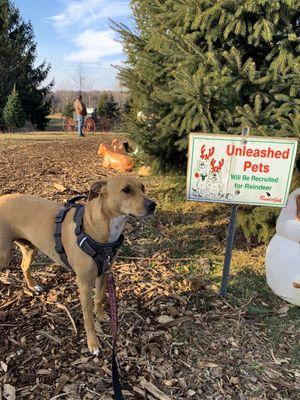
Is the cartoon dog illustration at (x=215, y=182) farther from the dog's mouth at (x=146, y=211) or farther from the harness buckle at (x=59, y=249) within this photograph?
the harness buckle at (x=59, y=249)

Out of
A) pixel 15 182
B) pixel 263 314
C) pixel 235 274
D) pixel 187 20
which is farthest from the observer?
pixel 15 182

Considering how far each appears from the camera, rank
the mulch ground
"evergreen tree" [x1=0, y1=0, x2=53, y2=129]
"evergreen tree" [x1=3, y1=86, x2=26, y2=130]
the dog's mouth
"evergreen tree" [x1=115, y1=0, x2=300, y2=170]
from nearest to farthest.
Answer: the mulch ground → the dog's mouth → "evergreen tree" [x1=115, y1=0, x2=300, y2=170] → "evergreen tree" [x1=3, y1=86, x2=26, y2=130] → "evergreen tree" [x1=0, y1=0, x2=53, y2=129]

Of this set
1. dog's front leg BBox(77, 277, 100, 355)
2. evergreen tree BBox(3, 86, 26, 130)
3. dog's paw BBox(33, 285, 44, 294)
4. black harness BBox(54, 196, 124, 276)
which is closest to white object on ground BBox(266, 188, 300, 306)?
black harness BBox(54, 196, 124, 276)

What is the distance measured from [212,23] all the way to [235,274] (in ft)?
10.8

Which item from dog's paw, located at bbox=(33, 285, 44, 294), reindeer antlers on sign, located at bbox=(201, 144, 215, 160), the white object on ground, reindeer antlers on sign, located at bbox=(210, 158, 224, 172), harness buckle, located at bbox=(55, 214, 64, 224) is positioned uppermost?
reindeer antlers on sign, located at bbox=(201, 144, 215, 160)

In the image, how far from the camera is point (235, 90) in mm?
4609

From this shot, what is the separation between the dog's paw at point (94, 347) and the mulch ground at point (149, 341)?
0.04m

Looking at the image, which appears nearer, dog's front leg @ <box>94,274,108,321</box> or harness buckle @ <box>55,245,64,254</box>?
harness buckle @ <box>55,245,64,254</box>

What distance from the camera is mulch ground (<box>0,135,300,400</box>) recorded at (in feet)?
9.30

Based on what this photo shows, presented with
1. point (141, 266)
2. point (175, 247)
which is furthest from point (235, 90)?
point (141, 266)

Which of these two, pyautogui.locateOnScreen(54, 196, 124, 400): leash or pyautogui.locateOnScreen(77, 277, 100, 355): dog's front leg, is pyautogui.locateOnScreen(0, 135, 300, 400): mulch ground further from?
pyautogui.locateOnScreen(54, 196, 124, 400): leash

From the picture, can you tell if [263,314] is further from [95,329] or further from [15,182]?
[15,182]

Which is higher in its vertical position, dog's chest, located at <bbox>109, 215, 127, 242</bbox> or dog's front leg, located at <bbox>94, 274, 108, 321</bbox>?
dog's chest, located at <bbox>109, 215, 127, 242</bbox>

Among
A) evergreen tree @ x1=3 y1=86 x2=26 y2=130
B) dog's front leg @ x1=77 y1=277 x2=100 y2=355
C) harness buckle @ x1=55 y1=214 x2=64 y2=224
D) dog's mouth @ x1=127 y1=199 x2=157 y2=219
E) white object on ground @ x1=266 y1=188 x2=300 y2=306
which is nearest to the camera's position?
dog's mouth @ x1=127 y1=199 x2=157 y2=219
